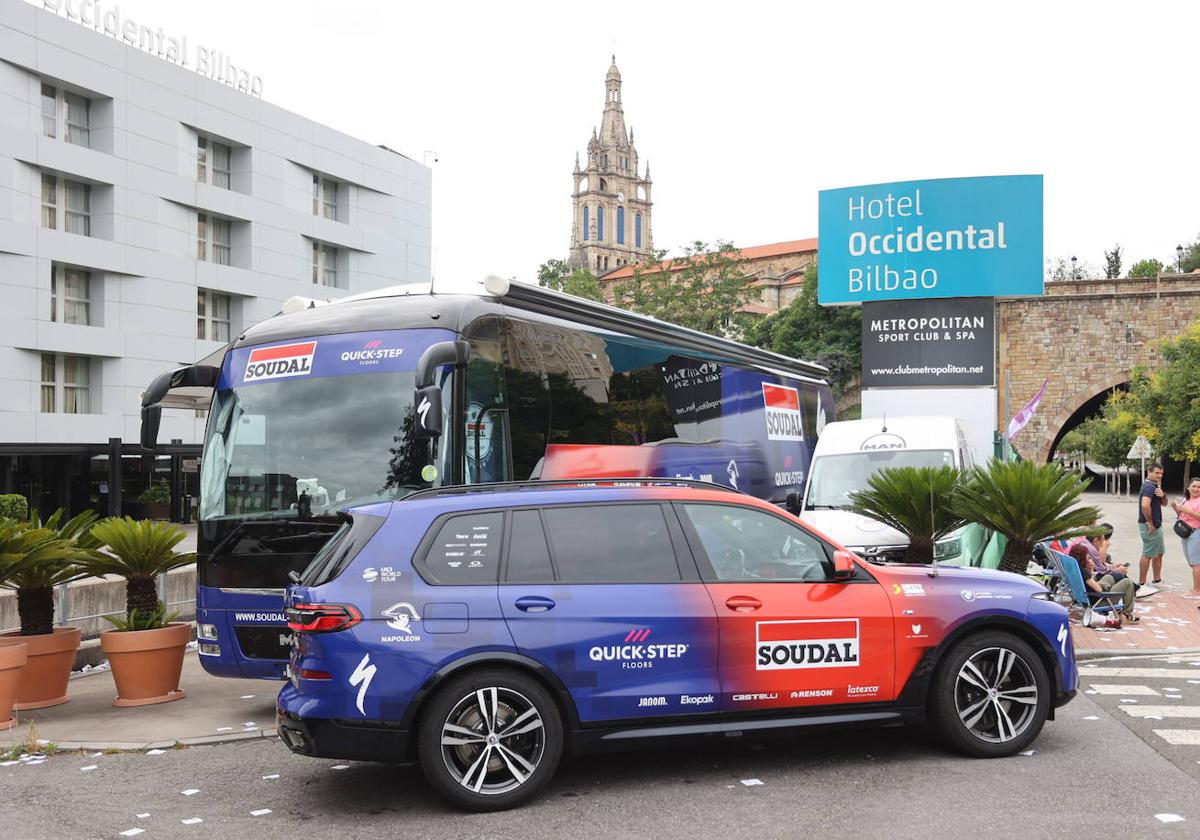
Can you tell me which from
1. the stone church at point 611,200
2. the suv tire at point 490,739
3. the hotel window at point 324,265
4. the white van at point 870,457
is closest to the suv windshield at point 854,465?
the white van at point 870,457

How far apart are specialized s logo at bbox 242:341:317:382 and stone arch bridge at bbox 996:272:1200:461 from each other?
149ft

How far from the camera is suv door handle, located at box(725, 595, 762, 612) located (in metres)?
6.33

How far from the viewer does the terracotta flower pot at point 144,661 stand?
9.21m

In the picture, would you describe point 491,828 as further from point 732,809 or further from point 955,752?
point 955,752

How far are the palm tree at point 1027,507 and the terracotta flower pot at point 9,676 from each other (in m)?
7.64

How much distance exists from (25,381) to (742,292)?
3977 cm

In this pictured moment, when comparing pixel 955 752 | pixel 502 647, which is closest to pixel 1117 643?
pixel 955 752

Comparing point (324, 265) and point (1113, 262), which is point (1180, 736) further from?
point (1113, 262)

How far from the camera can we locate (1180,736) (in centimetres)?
733

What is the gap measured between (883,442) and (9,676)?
9.98 metres

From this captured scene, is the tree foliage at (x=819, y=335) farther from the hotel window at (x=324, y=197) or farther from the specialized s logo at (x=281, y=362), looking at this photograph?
the specialized s logo at (x=281, y=362)

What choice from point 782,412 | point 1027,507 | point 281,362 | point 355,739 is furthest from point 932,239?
point 355,739

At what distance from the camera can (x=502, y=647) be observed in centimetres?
593

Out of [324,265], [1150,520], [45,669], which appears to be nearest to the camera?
[45,669]
